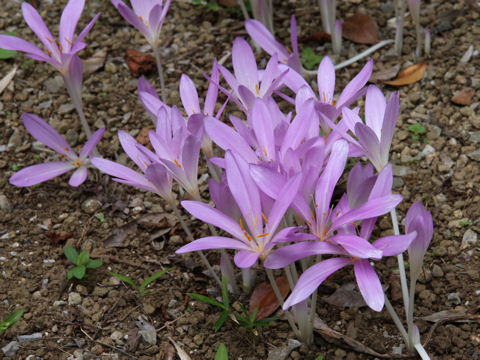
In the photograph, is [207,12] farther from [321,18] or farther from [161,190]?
[161,190]

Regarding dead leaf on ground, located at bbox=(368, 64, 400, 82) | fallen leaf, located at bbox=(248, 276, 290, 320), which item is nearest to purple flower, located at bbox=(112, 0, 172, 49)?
fallen leaf, located at bbox=(248, 276, 290, 320)

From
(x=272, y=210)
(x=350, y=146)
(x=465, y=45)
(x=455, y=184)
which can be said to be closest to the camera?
(x=272, y=210)

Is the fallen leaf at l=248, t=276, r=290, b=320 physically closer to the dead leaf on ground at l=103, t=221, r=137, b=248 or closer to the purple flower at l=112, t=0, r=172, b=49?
the dead leaf on ground at l=103, t=221, r=137, b=248

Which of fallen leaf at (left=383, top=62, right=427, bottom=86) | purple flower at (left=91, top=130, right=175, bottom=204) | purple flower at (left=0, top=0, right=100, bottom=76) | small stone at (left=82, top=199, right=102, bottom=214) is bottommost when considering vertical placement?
small stone at (left=82, top=199, right=102, bottom=214)

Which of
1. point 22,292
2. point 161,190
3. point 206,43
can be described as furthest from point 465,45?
point 22,292

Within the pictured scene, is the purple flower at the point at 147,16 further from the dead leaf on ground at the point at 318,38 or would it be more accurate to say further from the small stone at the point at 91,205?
the dead leaf on ground at the point at 318,38

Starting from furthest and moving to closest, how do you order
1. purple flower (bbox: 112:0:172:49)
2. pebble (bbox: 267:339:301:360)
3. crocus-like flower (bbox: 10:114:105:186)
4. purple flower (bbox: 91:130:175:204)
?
crocus-like flower (bbox: 10:114:105:186), purple flower (bbox: 112:0:172:49), pebble (bbox: 267:339:301:360), purple flower (bbox: 91:130:175:204)
